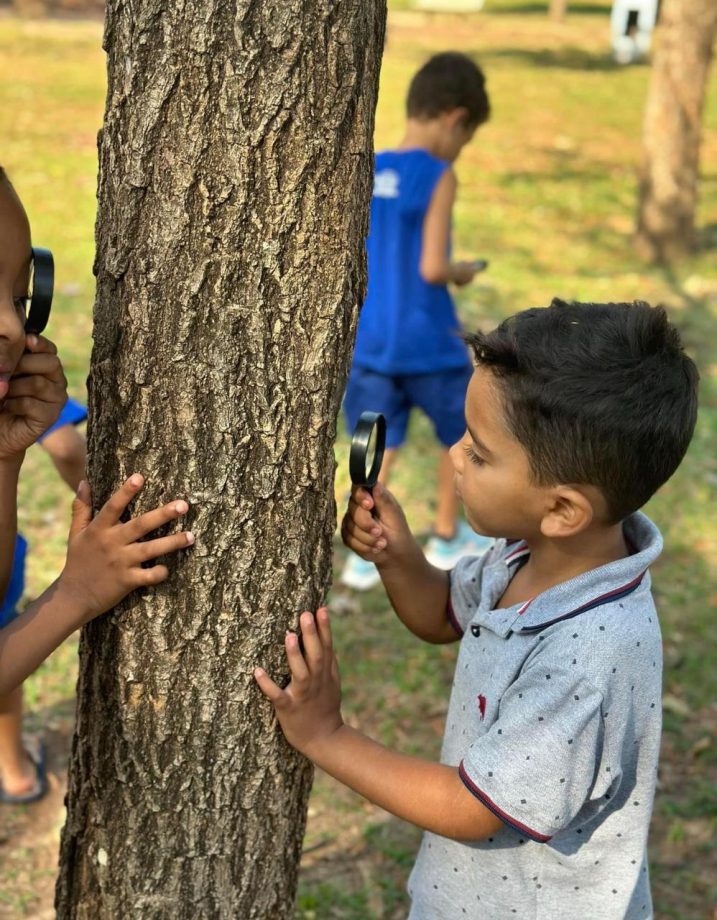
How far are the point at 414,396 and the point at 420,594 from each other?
2.36 meters

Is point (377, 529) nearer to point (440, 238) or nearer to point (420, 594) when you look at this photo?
point (420, 594)

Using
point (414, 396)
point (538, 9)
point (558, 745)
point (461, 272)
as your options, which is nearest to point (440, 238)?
point (461, 272)

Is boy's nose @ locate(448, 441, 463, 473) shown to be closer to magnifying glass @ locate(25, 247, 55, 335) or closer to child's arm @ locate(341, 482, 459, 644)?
child's arm @ locate(341, 482, 459, 644)

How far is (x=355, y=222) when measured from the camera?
1.77 meters

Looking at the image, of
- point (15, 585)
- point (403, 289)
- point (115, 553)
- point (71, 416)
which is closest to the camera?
point (115, 553)

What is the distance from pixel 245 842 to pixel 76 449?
1329mm

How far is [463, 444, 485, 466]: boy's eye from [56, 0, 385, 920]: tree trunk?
0.77 feet

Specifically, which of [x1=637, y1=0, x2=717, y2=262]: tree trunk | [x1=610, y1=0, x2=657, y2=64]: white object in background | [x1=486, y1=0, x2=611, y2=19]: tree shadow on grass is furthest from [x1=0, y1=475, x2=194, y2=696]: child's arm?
[x1=486, y1=0, x2=611, y2=19]: tree shadow on grass

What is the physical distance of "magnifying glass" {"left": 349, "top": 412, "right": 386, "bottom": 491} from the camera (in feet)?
6.35

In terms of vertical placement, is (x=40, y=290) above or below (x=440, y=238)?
above

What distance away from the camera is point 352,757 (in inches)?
74.8

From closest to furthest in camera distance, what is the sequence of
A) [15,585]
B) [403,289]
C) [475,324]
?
[15,585] < [403,289] < [475,324]

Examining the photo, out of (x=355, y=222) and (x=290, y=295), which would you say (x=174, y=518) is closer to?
(x=290, y=295)

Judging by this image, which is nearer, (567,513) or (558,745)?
(558,745)
